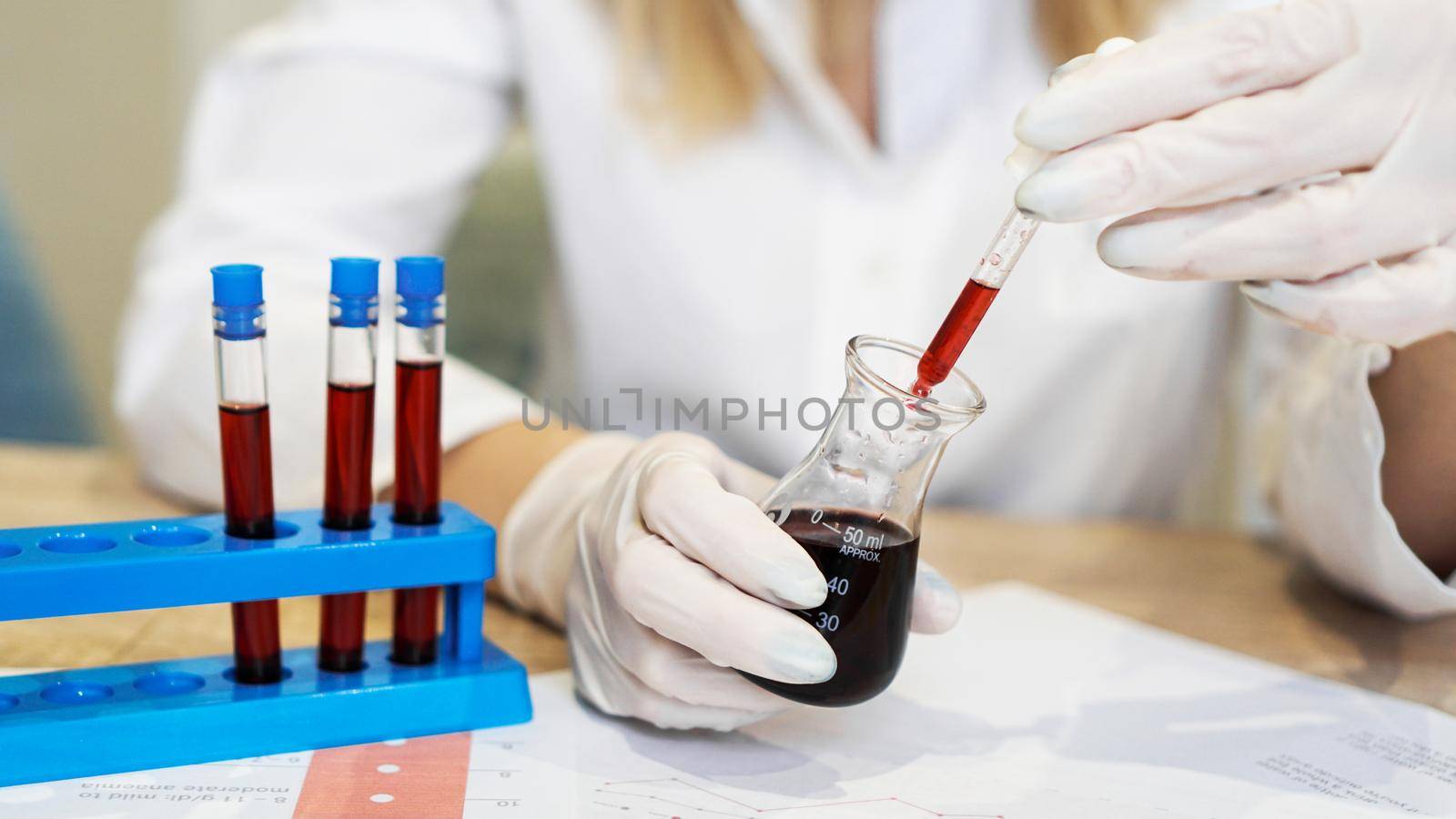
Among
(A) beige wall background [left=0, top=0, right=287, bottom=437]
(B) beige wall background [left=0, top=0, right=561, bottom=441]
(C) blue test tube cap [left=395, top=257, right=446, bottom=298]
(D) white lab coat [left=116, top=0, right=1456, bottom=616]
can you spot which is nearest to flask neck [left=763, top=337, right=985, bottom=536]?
(C) blue test tube cap [left=395, top=257, right=446, bottom=298]

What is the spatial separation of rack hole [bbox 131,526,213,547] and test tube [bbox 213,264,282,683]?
2cm

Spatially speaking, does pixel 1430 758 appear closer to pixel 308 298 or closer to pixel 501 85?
pixel 308 298

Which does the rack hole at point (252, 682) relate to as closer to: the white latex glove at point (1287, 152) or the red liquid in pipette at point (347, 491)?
the red liquid in pipette at point (347, 491)

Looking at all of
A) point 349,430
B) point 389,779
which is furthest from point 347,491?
point 389,779

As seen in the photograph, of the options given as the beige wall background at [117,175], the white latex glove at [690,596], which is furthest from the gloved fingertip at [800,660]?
the beige wall background at [117,175]

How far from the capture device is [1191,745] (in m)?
0.63

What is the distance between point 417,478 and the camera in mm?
606

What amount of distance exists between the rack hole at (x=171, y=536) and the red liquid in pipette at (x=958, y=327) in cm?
38

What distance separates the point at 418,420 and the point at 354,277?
0.29 ft

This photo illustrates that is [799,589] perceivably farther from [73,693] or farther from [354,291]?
[73,693]

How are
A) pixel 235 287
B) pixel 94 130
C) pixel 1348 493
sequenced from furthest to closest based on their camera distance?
1. pixel 94 130
2. pixel 1348 493
3. pixel 235 287

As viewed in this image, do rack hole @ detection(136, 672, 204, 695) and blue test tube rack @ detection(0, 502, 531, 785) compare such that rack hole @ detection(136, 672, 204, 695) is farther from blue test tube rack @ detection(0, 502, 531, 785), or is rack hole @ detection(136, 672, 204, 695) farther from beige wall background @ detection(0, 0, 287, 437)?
beige wall background @ detection(0, 0, 287, 437)

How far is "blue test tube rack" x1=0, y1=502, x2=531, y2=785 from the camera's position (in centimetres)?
53

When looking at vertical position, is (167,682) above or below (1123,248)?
below
